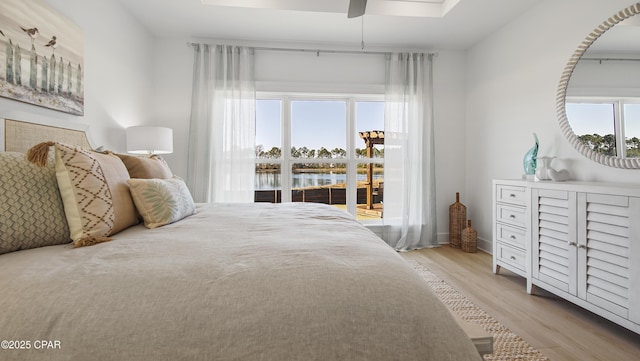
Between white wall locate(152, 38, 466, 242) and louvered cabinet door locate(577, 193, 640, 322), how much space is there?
6.67 ft

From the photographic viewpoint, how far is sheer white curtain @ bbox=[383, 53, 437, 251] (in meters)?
3.79

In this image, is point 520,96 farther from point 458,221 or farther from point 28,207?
point 28,207

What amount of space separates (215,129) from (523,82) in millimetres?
3413

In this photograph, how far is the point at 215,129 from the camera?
354 centimetres

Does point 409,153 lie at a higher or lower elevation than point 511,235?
higher

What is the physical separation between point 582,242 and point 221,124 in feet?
11.5

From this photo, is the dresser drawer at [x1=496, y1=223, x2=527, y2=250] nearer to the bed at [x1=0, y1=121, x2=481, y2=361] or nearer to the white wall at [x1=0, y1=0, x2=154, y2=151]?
the bed at [x1=0, y1=121, x2=481, y2=361]

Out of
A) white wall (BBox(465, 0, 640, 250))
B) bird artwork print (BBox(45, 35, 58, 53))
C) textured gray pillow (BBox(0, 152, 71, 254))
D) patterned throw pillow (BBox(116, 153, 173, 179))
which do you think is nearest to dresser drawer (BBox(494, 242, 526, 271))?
white wall (BBox(465, 0, 640, 250))

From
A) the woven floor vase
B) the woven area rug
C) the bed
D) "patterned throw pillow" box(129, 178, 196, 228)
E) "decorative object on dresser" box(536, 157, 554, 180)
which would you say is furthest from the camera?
the woven floor vase

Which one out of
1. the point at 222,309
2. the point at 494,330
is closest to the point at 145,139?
the point at 222,309

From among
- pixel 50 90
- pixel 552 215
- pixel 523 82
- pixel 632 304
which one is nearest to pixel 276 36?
pixel 50 90

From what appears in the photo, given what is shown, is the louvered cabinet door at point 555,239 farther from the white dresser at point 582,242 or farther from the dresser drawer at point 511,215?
the dresser drawer at point 511,215

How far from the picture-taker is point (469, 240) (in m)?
3.56

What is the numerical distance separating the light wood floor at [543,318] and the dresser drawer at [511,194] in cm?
73
